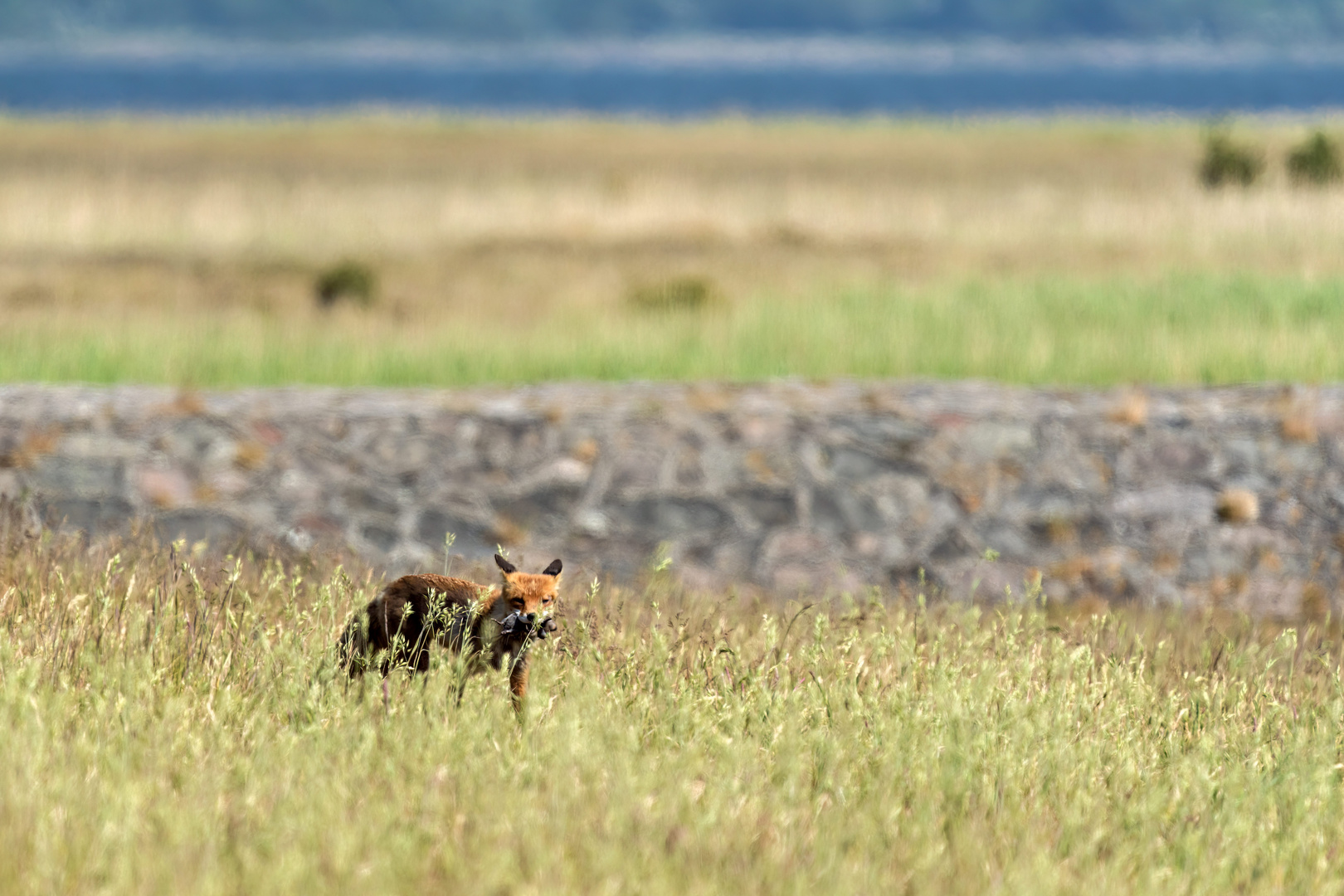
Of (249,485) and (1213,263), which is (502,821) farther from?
(1213,263)

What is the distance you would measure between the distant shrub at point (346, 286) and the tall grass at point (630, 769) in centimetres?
1183

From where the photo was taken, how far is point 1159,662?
4.93m

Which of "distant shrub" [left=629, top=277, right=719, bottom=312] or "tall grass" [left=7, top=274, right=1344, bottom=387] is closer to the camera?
"tall grass" [left=7, top=274, right=1344, bottom=387]

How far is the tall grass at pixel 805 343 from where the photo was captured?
10086 mm

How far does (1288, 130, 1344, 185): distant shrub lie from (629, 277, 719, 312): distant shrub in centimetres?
1516

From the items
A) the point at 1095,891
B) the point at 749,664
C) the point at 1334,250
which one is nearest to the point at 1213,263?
the point at 1334,250

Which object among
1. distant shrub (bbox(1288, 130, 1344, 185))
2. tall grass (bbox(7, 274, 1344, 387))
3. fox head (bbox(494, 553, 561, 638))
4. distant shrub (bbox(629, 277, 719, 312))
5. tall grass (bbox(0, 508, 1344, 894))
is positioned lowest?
tall grass (bbox(0, 508, 1344, 894))

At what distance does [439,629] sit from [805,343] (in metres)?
7.27

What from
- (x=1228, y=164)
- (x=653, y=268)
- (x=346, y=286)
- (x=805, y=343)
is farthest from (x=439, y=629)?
(x=1228, y=164)

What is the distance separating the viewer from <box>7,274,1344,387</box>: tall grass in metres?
10.1

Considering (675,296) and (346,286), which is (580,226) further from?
(675,296)

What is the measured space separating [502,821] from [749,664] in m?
1.58

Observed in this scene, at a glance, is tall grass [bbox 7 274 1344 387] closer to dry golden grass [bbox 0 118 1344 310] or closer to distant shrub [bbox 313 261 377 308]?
dry golden grass [bbox 0 118 1344 310]

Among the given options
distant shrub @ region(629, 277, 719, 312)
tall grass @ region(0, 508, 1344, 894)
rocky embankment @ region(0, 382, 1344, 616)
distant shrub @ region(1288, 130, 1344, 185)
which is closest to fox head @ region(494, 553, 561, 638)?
tall grass @ region(0, 508, 1344, 894)
